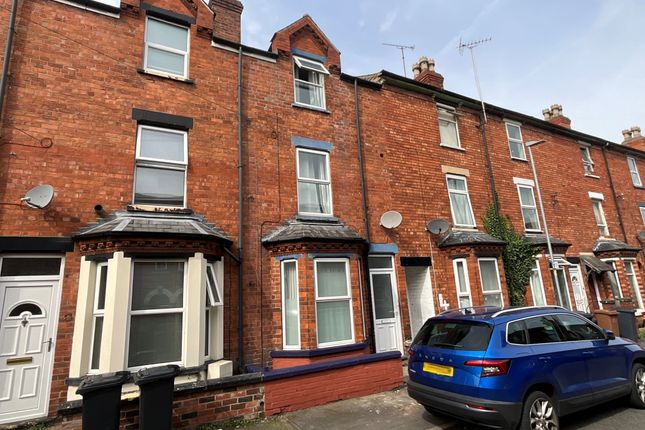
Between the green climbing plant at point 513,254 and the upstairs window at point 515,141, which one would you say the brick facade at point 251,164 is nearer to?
the green climbing plant at point 513,254

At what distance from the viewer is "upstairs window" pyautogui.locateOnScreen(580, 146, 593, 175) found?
16203mm

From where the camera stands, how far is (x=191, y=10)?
864 cm

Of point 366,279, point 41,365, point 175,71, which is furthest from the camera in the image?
point 366,279

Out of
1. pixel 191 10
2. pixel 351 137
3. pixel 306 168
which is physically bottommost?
pixel 306 168

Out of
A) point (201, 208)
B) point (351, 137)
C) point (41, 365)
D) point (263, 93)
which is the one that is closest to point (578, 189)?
point (351, 137)

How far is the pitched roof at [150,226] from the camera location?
6.09 metres

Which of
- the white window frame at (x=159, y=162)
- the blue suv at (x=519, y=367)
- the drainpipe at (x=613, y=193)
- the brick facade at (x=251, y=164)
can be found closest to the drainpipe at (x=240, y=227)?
Result: the brick facade at (x=251, y=164)

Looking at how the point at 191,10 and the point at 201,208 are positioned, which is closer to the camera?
the point at 201,208

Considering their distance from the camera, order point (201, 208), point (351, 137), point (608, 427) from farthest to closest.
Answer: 1. point (351, 137)
2. point (201, 208)
3. point (608, 427)

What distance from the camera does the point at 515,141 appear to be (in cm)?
1402

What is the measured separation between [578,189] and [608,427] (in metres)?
13.3

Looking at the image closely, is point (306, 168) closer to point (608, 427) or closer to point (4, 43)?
point (4, 43)

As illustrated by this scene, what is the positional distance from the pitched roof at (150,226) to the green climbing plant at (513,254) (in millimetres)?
8993

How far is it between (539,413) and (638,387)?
2.56m
